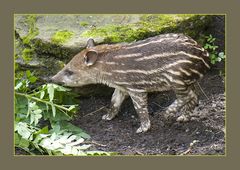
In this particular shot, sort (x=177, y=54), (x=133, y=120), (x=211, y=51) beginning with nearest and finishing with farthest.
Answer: (x=177, y=54), (x=133, y=120), (x=211, y=51)

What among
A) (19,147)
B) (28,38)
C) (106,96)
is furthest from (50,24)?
(19,147)

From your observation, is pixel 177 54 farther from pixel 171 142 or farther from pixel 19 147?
pixel 19 147

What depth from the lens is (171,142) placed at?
412 inches

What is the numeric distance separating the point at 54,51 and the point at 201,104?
219cm

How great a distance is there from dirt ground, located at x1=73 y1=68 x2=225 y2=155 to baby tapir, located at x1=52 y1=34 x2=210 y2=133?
0.69ft

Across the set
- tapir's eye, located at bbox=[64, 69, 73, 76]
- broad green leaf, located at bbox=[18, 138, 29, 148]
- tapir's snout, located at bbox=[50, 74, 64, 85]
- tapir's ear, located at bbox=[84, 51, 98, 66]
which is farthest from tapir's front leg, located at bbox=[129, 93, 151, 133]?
broad green leaf, located at bbox=[18, 138, 29, 148]

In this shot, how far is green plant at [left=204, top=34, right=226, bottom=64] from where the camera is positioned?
11664 millimetres

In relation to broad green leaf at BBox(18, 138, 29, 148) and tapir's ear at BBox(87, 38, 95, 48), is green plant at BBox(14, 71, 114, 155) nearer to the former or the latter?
broad green leaf at BBox(18, 138, 29, 148)

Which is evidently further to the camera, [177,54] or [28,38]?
[28,38]

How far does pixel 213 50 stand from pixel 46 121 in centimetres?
265

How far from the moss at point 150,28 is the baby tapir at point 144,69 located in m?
0.46

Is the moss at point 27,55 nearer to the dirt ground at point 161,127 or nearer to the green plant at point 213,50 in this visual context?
the dirt ground at point 161,127

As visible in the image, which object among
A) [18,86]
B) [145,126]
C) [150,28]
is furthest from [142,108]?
[18,86]

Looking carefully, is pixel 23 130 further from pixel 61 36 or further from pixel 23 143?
pixel 61 36
